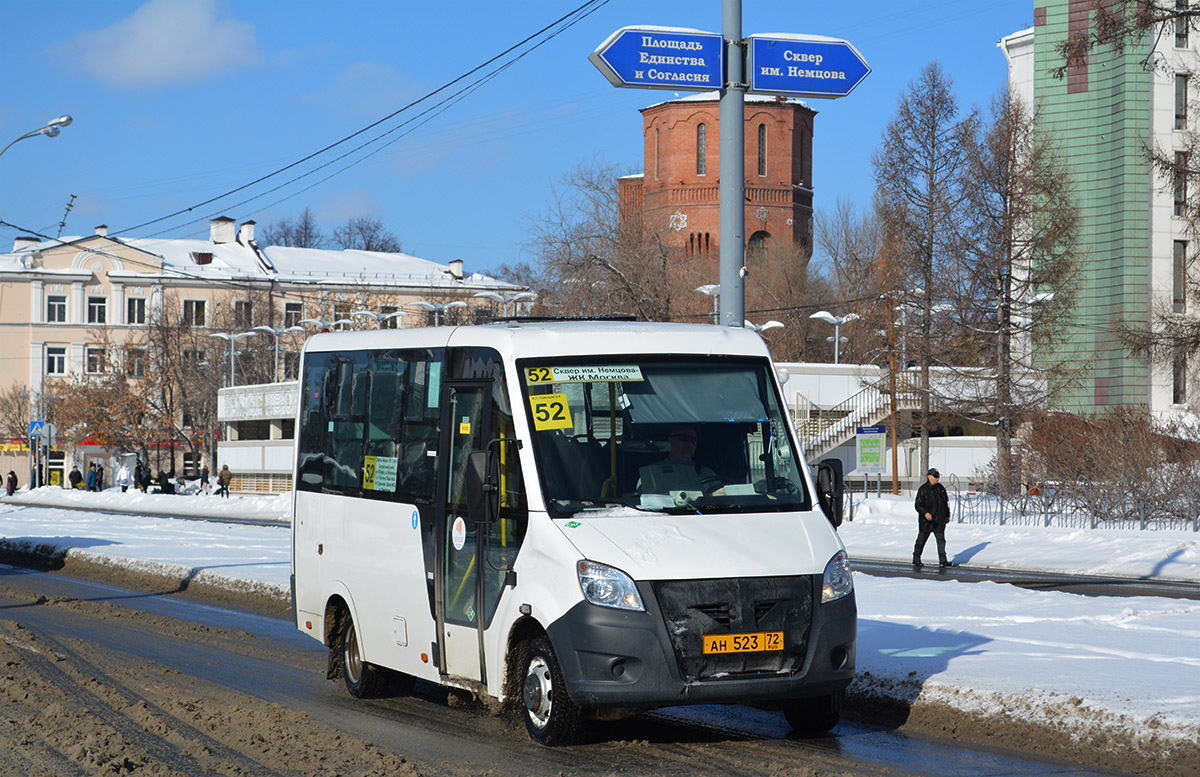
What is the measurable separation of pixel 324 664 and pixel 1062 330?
1475 inches

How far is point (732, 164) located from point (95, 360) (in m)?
89.9

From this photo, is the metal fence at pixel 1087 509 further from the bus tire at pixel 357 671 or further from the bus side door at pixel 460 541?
the bus side door at pixel 460 541

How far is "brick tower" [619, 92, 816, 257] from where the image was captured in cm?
9550

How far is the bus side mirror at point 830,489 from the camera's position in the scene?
926 centimetres

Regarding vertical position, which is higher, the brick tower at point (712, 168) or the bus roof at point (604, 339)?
the brick tower at point (712, 168)

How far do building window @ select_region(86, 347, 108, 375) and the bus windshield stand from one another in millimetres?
83490

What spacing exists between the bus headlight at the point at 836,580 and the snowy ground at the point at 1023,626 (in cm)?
141

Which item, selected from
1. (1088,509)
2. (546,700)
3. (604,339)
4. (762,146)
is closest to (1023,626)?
(604,339)

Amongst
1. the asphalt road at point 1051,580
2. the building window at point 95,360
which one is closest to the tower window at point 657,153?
the building window at point 95,360

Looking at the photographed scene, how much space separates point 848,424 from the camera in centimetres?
5703

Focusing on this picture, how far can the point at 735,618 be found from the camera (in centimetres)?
820

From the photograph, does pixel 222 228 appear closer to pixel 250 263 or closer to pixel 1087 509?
pixel 250 263

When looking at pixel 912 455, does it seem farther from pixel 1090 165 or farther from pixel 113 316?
pixel 113 316

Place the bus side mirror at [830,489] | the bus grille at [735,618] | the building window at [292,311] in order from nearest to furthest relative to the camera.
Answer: the bus grille at [735,618] < the bus side mirror at [830,489] < the building window at [292,311]
